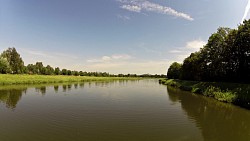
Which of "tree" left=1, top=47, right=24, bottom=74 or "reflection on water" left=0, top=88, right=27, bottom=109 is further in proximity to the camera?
"tree" left=1, top=47, right=24, bottom=74

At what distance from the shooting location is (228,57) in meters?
41.7

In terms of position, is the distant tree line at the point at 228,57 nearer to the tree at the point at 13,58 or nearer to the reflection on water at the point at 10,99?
the reflection on water at the point at 10,99

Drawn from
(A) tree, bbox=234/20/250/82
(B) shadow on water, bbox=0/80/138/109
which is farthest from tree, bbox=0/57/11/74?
(A) tree, bbox=234/20/250/82

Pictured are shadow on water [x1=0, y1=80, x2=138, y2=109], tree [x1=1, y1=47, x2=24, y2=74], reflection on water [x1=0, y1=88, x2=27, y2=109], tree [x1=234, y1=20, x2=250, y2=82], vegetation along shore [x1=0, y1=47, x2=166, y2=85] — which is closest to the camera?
reflection on water [x1=0, y1=88, x2=27, y2=109]

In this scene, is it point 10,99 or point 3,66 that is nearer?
point 10,99

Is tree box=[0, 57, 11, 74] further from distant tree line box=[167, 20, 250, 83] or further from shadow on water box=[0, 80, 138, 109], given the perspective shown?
distant tree line box=[167, 20, 250, 83]

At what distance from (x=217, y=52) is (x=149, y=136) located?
4438 centimetres

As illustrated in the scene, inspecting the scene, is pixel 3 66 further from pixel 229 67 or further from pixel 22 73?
pixel 229 67

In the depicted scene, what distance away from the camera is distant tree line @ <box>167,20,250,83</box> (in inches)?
1470

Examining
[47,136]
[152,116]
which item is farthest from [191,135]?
[47,136]

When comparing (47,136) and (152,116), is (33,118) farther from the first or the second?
(152,116)

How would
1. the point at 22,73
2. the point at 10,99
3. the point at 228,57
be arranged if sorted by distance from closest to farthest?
the point at 10,99 < the point at 228,57 < the point at 22,73

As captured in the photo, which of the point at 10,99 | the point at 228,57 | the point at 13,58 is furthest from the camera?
the point at 13,58

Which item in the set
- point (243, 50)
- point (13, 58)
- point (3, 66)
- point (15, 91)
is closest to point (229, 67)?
point (243, 50)
